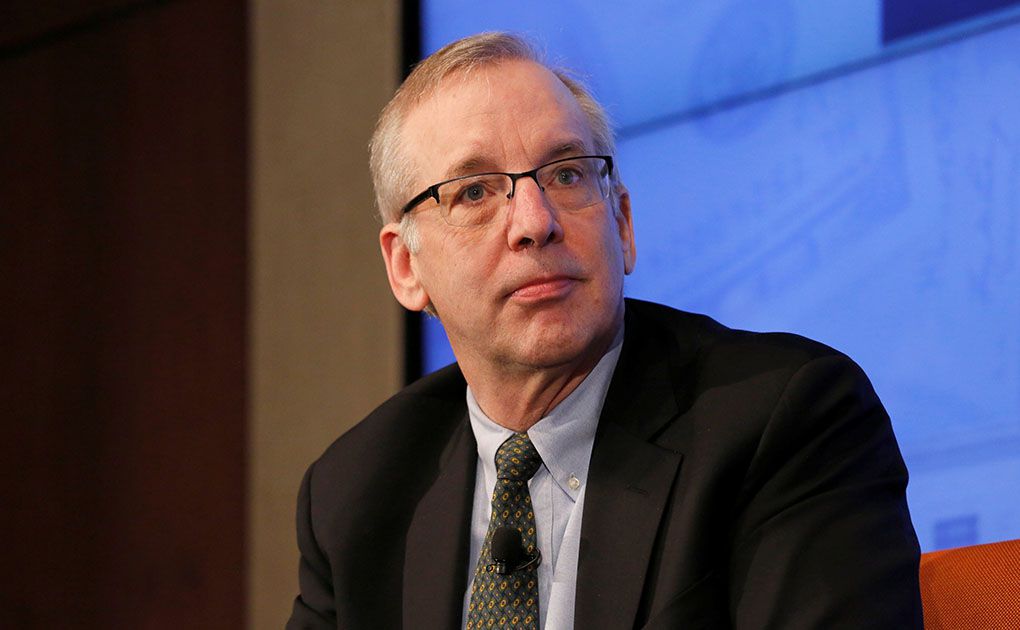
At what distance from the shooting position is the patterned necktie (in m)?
1.58

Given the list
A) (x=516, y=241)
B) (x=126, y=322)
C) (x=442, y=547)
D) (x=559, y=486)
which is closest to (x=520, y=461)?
(x=559, y=486)

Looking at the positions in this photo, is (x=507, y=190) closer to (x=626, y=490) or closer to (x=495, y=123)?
(x=495, y=123)

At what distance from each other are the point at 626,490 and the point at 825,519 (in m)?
0.27

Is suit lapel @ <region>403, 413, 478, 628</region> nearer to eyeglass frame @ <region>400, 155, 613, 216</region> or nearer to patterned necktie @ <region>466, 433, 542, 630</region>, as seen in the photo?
patterned necktie @ <region>466, 433, 542, 630</region>

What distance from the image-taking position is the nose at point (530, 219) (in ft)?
5.33

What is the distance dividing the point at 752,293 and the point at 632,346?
2.81ft

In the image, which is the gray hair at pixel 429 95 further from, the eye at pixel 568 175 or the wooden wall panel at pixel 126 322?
the wooden wall panel at pixel 126 322

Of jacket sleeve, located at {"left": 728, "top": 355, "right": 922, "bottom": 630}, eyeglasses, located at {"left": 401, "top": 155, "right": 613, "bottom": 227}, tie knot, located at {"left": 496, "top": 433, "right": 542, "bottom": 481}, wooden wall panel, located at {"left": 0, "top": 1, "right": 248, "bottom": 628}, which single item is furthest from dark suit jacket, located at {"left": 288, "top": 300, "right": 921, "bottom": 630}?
wooden wall panel, located at {"left": 0, "top": 1, "right": 248, "bottom": 628}

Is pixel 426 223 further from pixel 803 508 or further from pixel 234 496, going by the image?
pixel 234 496

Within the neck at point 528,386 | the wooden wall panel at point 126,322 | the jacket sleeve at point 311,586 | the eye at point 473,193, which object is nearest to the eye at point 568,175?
the eye at point 473,193

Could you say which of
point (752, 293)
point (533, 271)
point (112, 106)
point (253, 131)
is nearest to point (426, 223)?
point (533, 271)

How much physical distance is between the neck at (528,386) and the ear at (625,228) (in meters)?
0.15

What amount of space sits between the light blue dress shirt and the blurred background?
0.82m

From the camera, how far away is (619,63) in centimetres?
280
